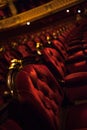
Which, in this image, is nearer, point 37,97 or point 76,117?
point 37,97

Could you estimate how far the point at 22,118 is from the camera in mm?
905

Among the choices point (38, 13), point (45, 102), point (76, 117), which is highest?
point (38, 13)

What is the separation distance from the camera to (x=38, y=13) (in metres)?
4.50

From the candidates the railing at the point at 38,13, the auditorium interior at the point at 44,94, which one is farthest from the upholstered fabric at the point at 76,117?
the railing at the point at 38,13

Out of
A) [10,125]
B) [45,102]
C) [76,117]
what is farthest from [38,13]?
[10,125]

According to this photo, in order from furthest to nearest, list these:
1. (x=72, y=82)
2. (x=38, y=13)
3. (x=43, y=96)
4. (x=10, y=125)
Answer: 1. (x=38, y=13)
2. (x=72, y=82)
3. (x=43, y=96)
4. (x=10, y=125)

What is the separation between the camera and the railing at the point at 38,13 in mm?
4258

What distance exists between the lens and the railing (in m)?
4.26

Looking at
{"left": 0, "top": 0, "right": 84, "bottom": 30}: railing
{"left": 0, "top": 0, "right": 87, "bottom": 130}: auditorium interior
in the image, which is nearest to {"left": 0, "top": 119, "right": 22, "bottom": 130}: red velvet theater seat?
{"left": 0, "top": 0, "right": 87, "bottom": 130}: auditorium interior

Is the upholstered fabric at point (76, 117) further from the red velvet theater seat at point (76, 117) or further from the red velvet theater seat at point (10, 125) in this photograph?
the red velvet theater seat at point (10, 125)

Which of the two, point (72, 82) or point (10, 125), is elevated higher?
point (10, 125)

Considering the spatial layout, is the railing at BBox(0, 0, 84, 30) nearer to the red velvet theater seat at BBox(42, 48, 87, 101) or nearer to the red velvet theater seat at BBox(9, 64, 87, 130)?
the red velvet theater seat at BBox(42, 48, 87, 101)

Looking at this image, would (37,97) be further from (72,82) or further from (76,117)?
(72,82)

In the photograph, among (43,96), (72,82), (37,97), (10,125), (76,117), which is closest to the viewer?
(10,125)
